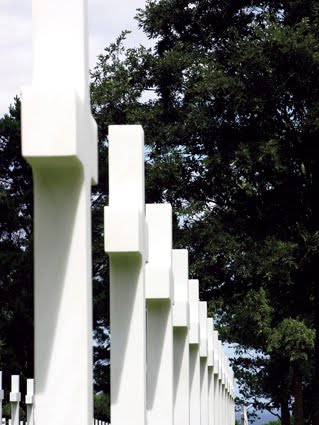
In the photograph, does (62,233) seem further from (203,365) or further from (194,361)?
(203,365)

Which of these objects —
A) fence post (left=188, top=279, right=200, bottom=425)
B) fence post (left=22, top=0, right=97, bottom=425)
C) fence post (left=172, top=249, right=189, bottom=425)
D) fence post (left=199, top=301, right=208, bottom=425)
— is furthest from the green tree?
fence post (left=22, top=0, right=97, bottom=425)

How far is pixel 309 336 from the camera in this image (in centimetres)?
3275

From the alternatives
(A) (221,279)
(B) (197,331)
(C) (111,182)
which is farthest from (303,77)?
(C) (111,182)

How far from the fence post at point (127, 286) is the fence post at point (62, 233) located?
39.3 inches

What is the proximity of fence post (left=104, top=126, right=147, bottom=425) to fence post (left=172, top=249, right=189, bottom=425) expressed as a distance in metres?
2.01

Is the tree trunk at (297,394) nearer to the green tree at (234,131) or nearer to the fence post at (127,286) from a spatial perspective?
the green tree at (234,131)

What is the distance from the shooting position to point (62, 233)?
7.56 ft

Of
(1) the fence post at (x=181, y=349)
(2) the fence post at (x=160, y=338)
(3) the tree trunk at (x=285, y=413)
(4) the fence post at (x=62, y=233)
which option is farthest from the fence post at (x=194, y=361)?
(3) the tree trunk at (x=285, y=413)

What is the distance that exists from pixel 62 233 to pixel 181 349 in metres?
3.42

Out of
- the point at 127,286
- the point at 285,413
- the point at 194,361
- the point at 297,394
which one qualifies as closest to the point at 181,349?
the point at 194,361

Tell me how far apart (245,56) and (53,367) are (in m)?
19.5

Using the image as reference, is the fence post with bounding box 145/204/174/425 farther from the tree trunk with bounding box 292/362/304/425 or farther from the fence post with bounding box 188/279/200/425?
the tree trunk with bounding box 292/362/304/425

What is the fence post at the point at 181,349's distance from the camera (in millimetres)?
5492

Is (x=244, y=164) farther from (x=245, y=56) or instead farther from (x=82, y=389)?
(x=82, y=389)
